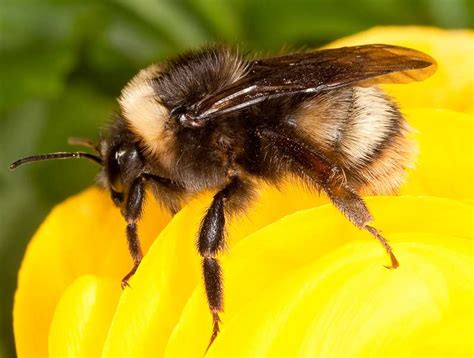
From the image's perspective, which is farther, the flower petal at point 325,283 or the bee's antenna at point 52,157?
the bee's antenna at point 52,157

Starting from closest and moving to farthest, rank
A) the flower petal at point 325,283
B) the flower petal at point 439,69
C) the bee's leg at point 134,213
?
1. the flower petal at point 325,283
2. the bee's leg at point 134,213
3. the flower petal at point 439,69

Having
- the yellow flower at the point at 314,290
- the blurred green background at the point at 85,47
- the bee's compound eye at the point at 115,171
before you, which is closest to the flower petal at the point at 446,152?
the yellow flower at the point at 314,290

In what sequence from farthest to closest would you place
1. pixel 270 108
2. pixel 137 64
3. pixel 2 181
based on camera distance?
pixel 137 64, pixel 2 181, pixel 270 108

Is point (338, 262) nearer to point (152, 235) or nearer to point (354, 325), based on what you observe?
point (354, 325)

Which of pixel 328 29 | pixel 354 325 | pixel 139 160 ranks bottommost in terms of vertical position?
pixel 354 325

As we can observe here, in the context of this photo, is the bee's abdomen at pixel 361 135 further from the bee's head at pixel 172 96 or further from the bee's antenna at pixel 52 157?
the bee's antenna at pixel 52 157

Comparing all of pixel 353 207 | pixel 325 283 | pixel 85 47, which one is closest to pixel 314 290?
pixel 325 283

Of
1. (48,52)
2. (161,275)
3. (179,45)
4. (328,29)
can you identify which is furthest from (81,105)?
(161,275)
